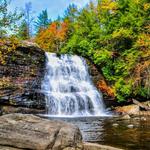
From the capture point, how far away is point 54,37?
53781 mm

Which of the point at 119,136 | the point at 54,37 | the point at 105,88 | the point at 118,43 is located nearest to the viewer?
the point at 119,136

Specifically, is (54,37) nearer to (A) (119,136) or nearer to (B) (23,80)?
(B) (23,80)

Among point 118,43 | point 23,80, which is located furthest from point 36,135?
point 118,43

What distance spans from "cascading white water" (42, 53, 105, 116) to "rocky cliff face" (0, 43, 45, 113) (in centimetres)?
89

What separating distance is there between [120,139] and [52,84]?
17.4 meters

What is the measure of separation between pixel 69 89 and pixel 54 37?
75.0ft

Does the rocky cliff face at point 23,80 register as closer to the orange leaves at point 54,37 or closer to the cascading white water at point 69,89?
the cascading white water at point 69,89

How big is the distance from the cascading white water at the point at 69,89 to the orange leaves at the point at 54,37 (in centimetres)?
1436

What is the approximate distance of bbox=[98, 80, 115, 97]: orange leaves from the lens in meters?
34.1

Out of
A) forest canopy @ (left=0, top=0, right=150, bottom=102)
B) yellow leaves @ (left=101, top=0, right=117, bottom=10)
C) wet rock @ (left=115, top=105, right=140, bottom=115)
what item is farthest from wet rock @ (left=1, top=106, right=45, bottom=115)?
yellow leaves @ (left=101, top=0, right=117, bottom=10)

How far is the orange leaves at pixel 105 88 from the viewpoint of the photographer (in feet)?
112

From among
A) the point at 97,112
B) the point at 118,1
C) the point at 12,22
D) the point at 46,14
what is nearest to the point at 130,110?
the point at 97,112

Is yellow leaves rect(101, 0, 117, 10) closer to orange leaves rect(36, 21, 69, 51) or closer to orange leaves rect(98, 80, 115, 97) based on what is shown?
orange leaves rect(98, 80, 115, 97)

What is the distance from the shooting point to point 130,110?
3066cm
